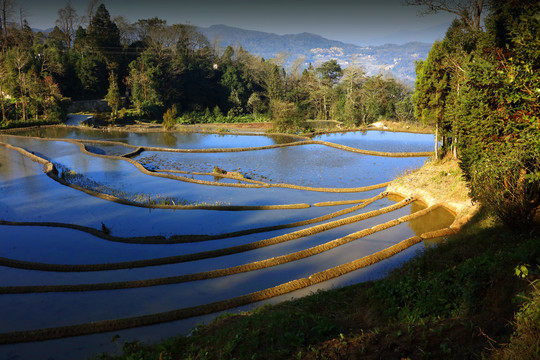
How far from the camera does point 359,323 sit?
582cm

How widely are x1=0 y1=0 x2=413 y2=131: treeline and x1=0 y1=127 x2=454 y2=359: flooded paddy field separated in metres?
18.1

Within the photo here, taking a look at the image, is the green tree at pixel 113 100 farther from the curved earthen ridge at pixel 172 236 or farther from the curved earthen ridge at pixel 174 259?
the curved earthen ridge at pixel 174 259

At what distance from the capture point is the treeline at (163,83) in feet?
→ 128

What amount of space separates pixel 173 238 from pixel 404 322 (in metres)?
8.01

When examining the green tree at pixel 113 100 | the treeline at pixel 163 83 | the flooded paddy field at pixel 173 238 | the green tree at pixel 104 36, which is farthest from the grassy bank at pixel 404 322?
the green tree at pixel 104 36

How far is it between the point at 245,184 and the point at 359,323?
1303 cm

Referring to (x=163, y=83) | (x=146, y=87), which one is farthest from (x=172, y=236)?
(x=163, y=83)

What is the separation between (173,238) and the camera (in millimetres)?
11539

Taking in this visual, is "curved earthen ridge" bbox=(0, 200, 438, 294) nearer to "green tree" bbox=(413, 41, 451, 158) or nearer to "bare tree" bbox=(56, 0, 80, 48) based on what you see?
"green tree" bbox=(413, 41, 451, 158)

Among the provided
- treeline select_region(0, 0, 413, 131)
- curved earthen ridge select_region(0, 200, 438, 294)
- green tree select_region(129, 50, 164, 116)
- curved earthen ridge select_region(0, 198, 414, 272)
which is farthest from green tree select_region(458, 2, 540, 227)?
green tree select_region(129, 50, 164, 116)

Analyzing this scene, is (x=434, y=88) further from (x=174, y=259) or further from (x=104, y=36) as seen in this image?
(x=104, y=36)

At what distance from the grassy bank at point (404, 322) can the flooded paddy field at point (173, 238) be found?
145 cm

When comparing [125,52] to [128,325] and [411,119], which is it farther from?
[128,325]

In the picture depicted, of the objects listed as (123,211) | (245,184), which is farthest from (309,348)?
(245,184)
